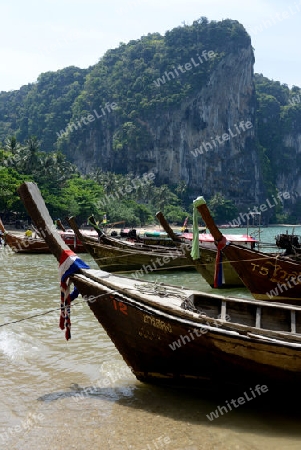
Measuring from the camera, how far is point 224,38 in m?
128

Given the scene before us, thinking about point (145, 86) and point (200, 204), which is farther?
point (145, 86)

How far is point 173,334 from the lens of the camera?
5367 mm

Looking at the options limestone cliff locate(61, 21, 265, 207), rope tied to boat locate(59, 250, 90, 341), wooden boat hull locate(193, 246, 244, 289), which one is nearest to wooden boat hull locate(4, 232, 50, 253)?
wooden boat hull locate(193, 246, 244, 289)

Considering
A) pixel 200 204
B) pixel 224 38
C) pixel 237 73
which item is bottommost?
pixel 200 204

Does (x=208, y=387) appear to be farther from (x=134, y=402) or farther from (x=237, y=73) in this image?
(x=237, y=73)

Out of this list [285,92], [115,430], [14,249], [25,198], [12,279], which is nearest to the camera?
[115,430]

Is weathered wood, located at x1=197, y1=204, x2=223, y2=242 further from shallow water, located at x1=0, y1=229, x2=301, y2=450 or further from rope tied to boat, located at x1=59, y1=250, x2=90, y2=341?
rope tied to boat, located at x1=59, y1=250, x2=90, y2=341

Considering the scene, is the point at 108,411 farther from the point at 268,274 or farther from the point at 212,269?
the point at 212,269

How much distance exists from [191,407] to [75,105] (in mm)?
127743

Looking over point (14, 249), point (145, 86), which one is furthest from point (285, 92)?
point (14, 249)

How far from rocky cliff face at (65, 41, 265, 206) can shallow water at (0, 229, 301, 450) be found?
10601cm

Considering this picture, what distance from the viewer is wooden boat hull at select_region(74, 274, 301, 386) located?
5.00 m

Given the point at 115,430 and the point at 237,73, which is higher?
the point at 237,73

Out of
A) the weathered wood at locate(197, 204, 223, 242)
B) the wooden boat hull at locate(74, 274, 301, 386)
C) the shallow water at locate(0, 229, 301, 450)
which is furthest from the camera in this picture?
the weathered wood at locate(197, 204, 223, 242)
